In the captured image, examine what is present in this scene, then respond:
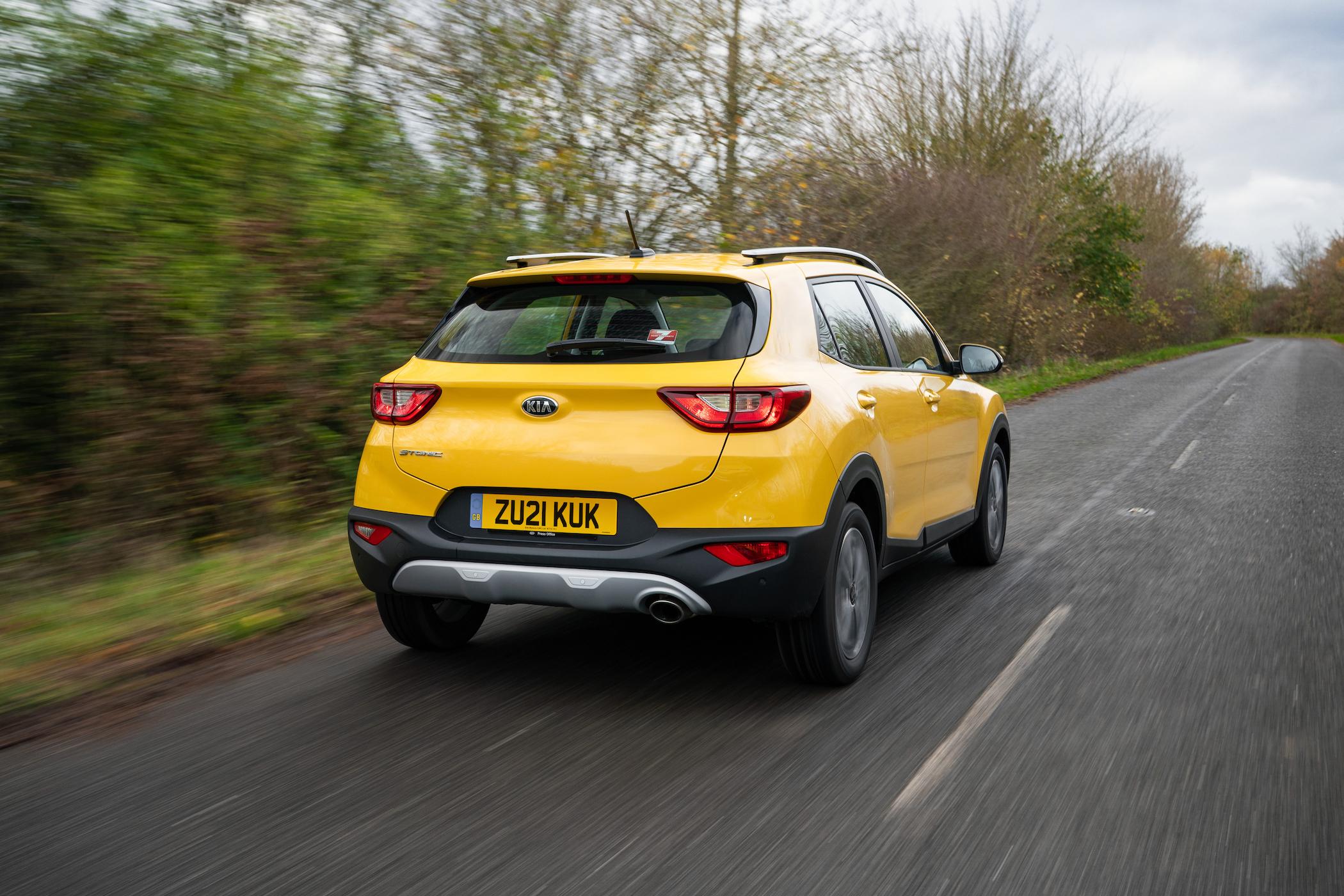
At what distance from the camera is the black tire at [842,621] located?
4.24m

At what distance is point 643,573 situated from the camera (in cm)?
396

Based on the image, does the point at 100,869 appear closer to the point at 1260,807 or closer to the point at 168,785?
the point at 168,785

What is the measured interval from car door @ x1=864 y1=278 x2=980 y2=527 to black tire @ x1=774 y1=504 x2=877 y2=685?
976 mm

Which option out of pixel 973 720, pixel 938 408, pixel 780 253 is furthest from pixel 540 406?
pixel 938 408

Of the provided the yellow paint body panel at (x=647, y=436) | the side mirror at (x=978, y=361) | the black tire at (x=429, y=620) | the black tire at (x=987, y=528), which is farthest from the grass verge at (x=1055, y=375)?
the yellow paint body panel at (x=647, y=436)

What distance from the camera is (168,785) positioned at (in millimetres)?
3533

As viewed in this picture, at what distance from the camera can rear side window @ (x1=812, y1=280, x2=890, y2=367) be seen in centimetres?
482

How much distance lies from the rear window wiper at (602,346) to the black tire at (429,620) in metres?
1.14

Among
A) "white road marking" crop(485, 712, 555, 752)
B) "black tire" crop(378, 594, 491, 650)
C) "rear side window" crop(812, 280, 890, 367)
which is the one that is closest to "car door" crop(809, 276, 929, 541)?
"rear side window" crop(812, 280, 890, 367)

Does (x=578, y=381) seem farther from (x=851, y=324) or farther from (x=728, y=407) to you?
(x=851, y=324)

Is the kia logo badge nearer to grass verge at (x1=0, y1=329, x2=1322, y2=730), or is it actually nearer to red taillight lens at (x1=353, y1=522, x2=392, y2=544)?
red taillight lens at (x1=353, y1=522, x2=392, y2=544)

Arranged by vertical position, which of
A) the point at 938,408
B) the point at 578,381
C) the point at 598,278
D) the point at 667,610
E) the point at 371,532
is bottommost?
the point at 667,610

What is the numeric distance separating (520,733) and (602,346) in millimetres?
1423

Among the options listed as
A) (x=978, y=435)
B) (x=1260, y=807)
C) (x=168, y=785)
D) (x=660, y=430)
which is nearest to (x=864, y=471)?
(x=660, y=430)
